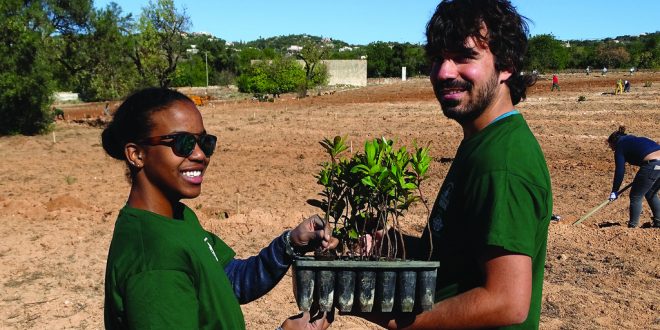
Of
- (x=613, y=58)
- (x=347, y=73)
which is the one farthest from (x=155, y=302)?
(x=613, y=58)

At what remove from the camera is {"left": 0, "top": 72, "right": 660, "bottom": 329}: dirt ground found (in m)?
5.72

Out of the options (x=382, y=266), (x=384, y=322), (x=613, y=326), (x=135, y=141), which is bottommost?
(x=613, y=326)

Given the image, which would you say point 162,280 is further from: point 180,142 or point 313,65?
point 313,65

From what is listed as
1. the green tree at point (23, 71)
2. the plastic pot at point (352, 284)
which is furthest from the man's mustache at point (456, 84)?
the green tree at point (23, 71)

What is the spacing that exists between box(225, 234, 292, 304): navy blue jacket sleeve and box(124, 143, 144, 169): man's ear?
2.37ft

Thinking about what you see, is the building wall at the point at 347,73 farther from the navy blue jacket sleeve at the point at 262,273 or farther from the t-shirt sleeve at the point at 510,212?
the t-shirt sleeve at the point at 510,212

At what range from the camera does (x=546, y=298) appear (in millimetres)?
5883

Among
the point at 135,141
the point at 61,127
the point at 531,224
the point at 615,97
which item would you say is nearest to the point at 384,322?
the point at 531,224

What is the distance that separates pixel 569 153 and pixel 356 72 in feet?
163

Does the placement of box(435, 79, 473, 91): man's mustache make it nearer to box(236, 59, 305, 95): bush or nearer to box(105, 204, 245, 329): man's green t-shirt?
box(105, 204, 245, 329): man's green t-shirt

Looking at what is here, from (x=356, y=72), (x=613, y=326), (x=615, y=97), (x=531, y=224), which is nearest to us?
(x=531, y=224)

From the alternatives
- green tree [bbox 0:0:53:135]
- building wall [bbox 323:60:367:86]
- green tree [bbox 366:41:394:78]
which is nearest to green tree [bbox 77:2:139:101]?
green tree [bbox 0:0:53:135]

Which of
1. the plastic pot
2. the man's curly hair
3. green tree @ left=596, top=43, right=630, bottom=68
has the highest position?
green tree @ left=596, top=43, right=630, bottom=68

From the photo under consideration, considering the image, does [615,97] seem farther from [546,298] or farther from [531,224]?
[531,224]
